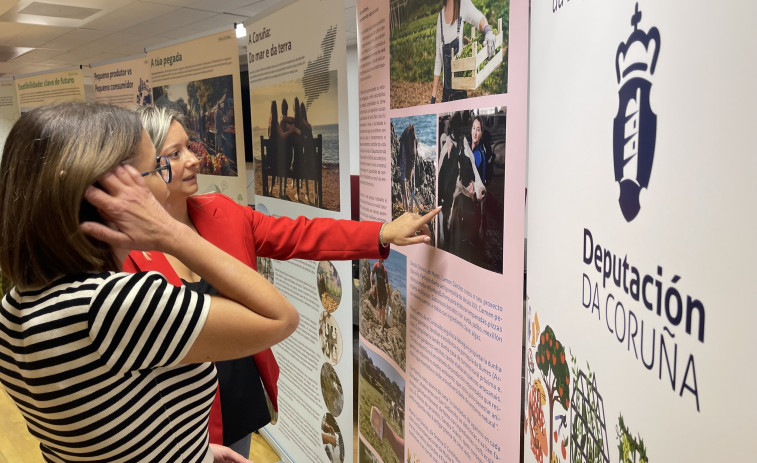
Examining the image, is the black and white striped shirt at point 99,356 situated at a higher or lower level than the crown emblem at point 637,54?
lower

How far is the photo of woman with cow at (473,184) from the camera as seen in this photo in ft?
4.46

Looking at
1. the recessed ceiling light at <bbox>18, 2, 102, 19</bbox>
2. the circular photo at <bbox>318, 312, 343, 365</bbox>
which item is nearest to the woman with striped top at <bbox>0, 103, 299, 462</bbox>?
the circular photo at <bbox>318, 312, 343, 365</bbox>

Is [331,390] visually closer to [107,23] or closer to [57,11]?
[57,11]

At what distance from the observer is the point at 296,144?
2.54m

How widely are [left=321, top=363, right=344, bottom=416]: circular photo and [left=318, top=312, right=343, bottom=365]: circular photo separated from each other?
2.5 inches

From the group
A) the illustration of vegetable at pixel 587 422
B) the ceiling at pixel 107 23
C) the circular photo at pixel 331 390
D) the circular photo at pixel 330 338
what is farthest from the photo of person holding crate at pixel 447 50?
the ceiling at pixel 107 23

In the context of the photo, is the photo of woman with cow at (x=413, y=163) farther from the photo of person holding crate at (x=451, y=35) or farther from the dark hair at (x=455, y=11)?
the dark hair at (x=455, y=11)

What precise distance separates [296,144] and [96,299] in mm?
1783

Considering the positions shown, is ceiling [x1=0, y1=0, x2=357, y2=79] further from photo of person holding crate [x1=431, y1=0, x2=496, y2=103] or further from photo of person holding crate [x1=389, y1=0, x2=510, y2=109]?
photo of person holding crate [x1=431, y1=0, x2=496, y2=103]

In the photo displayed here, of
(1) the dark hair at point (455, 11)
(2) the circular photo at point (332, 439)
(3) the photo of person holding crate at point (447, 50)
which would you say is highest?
(1) the dark hair at point (455, 11)

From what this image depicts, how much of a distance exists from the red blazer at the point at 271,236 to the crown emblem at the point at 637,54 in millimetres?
1164

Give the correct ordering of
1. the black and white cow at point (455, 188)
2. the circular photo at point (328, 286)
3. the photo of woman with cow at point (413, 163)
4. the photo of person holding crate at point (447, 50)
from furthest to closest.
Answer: the circular photo at point (328, 286)
the photo of woman with cow at point (413, 163)
the black and white cow at point (455, 188)
the photo of person holding crate at point (447, 50)

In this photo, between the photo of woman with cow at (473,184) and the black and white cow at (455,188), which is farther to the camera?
the black and white cow at (455,188)

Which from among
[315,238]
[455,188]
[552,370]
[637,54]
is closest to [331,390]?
[315,238]
